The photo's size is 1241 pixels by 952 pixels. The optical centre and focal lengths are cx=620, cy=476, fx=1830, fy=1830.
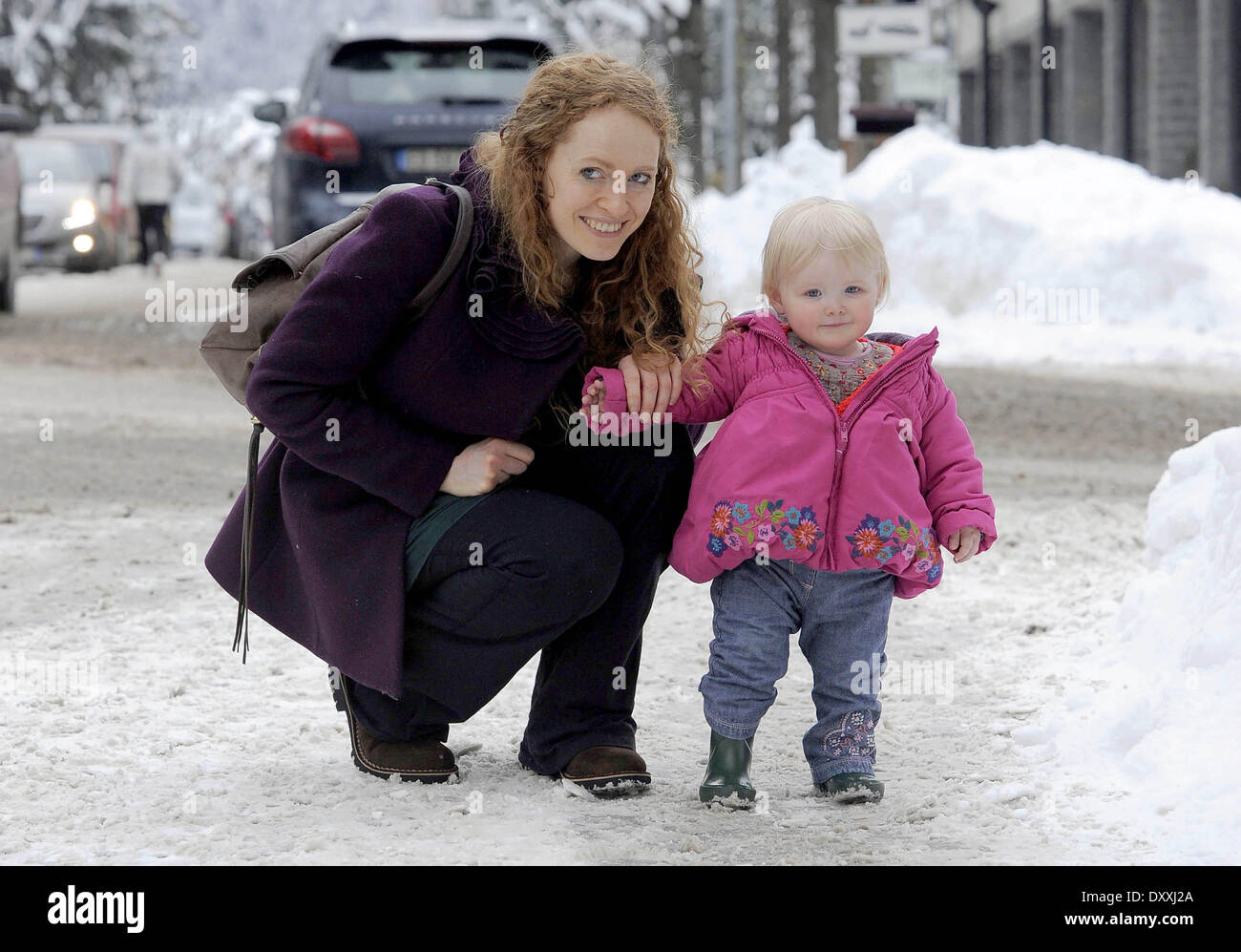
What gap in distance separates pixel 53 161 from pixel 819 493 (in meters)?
19.5

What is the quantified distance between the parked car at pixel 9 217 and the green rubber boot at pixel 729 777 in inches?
425

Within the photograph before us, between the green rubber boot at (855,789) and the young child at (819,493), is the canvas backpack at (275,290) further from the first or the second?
the green rubber boot at (855,789)

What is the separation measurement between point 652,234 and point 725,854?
3.80 feet

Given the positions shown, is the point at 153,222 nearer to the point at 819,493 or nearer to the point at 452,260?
the point at 452,260

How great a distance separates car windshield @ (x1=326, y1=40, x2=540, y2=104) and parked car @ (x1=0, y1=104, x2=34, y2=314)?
3175mm

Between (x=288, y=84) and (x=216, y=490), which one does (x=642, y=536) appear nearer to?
(x=216, y=490)

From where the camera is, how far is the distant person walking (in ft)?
70.0

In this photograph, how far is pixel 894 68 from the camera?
1866cm

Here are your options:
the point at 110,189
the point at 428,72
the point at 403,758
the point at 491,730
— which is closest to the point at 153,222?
the point at 110,189

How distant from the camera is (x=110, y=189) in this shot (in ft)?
70.7

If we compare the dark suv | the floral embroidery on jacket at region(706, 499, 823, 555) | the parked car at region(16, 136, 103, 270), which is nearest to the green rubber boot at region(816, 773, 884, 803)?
the floral embroidery on jacket at region(706, 499, 823, 555)

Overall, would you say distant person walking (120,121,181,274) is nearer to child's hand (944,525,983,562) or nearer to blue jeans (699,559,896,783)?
blue jeans (699,559,896,783)

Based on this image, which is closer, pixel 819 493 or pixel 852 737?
pixel 819 493

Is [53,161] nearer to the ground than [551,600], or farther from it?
farther from it
